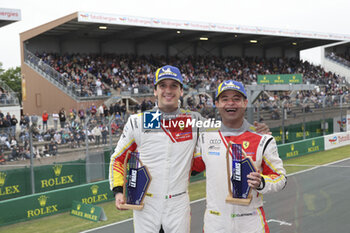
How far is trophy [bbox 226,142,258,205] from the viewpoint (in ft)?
9.99

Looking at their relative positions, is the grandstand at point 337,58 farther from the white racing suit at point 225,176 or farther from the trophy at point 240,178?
the trophy at point 240,178

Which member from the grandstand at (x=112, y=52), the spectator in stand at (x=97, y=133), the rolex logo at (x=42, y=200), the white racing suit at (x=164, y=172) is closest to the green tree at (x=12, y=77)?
the grandstand at (x=112, y=52)

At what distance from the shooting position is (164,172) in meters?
3.45

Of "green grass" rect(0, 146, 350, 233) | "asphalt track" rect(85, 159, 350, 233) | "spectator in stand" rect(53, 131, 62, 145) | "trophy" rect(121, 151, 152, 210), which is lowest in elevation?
"green grass" rect(0, 146, 350, 233)

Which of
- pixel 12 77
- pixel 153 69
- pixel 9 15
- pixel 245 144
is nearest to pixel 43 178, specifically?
pixel 245 144

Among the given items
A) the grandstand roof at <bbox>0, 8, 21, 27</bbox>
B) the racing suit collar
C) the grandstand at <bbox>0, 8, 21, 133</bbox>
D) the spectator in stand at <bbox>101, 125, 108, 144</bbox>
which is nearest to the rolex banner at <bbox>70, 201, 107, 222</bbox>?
the spectator in stand at <bbox>101, 125, 108, 144</bbox>

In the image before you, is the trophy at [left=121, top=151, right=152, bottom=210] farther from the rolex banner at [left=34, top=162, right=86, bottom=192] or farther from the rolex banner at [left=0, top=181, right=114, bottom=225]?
the rolex banner at [left=34, top=162, right=86, bottom=192]

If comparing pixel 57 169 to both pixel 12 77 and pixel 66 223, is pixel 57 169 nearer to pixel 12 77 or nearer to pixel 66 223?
pixel 66 223

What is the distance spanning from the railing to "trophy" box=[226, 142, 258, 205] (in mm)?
22332

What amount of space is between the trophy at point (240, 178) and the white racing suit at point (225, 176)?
142 mm

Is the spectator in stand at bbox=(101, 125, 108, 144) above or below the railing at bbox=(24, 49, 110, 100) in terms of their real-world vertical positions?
below

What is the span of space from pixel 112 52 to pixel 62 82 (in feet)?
30.7

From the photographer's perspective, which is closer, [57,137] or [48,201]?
[48,201]

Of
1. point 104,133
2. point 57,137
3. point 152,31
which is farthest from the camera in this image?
point 152,31
